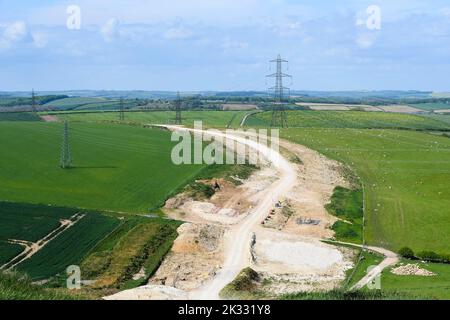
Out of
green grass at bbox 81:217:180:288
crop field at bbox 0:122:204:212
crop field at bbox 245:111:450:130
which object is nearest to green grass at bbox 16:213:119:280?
green grass at bbox 81:217:180:288

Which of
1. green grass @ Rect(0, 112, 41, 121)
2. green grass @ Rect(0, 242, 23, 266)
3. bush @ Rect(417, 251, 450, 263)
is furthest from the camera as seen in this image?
green grass @ Rect(0, 112, 41, 121)

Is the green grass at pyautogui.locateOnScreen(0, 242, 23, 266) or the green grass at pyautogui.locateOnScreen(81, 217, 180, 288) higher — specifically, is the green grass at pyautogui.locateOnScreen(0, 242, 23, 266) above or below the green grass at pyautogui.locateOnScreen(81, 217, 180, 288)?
above

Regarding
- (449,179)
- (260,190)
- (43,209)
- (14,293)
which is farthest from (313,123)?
(14,293)

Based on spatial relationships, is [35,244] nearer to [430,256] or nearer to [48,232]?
[48,232]

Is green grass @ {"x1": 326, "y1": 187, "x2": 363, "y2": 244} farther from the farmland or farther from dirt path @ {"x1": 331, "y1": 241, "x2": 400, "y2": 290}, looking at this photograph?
the farmland

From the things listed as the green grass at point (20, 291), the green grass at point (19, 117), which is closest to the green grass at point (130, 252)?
the green grass at point (20, 291)
